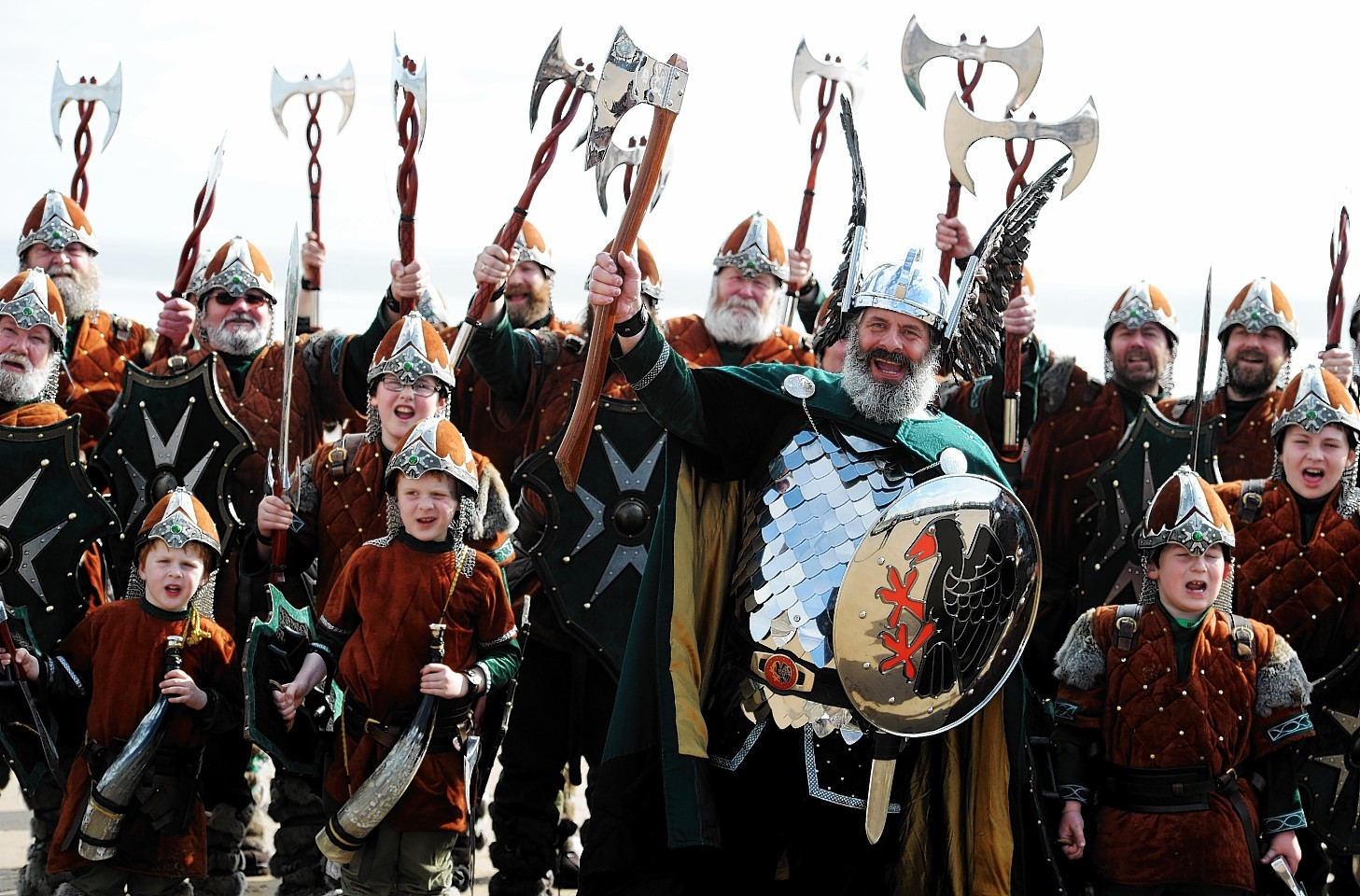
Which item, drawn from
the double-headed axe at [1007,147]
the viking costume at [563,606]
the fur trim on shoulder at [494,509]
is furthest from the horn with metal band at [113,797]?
the double-headed axe at [1007,147]

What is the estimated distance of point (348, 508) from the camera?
5.46 metres

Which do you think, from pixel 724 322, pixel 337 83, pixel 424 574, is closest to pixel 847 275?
pixel 424 574

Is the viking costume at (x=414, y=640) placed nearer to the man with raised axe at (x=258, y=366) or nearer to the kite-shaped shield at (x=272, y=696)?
the kite-shaped shield at (x=272, y=696)

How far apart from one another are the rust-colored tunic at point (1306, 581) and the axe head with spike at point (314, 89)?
3.87 meters

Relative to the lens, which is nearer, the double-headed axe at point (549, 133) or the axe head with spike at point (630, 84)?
the axe head with spike at point (630, 84)

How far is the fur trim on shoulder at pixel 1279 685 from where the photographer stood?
489 cm

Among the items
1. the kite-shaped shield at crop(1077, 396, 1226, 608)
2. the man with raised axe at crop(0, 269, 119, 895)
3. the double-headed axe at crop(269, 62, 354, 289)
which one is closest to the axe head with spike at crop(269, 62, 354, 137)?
the double-headed axe at crop(269, 62, 354, 289)

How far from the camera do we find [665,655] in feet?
14.0

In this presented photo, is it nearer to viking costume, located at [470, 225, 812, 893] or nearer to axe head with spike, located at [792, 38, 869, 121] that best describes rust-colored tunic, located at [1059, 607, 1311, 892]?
viking costume, located at [470, 225, 812, 893]

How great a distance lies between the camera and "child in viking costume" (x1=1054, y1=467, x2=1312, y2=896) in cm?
484

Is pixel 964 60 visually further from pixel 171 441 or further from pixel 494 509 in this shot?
pixel 171 441

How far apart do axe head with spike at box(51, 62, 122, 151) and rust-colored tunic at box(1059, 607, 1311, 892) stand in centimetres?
529

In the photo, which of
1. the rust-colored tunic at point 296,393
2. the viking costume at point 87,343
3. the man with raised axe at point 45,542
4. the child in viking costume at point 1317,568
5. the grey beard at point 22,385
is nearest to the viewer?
the child in viking costume at point 1317,568

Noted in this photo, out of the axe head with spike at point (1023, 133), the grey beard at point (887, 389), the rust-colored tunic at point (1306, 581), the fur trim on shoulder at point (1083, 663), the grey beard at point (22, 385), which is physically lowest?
the fur trim on shoulder at point (1083, 663)
